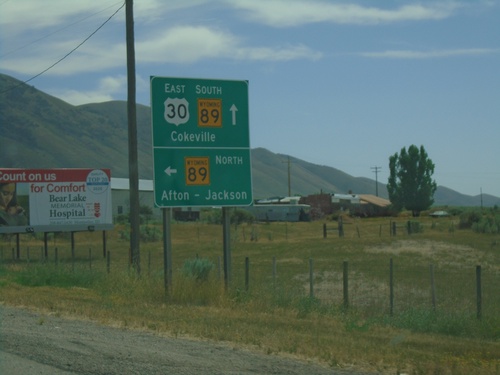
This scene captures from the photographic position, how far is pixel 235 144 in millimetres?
19000

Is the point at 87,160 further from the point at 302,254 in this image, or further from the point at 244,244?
the point at 302,254

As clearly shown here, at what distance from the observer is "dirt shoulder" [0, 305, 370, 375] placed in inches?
372

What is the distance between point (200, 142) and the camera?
18594 mm

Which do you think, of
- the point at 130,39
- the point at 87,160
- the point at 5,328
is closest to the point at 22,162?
the point at 87,160

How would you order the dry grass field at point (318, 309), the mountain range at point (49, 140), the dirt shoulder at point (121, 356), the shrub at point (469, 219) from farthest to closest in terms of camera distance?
1. the mountain range at point (49, 140)
2. the shrub at point (469, 219)
3. the dry grass field at point (318, 309)
4. the dirt shoulder at point (121, 356)

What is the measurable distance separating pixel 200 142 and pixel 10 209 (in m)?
30.7

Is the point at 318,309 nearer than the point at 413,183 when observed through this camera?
Yes

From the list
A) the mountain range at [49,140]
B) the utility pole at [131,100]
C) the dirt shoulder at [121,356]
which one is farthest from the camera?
the mountain range at [49,140]

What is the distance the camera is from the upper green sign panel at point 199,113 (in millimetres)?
18375

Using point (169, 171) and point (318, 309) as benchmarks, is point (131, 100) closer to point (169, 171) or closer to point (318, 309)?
point (169, 171)

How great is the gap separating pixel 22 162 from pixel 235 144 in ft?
405

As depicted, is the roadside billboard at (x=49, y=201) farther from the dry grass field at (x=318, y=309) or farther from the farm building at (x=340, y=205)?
the farm building at (x=340, y=205)

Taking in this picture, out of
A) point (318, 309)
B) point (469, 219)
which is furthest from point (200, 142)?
point (469, 219)

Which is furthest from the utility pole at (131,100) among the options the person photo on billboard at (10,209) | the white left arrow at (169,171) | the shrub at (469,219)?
the shrub at (469,219)
